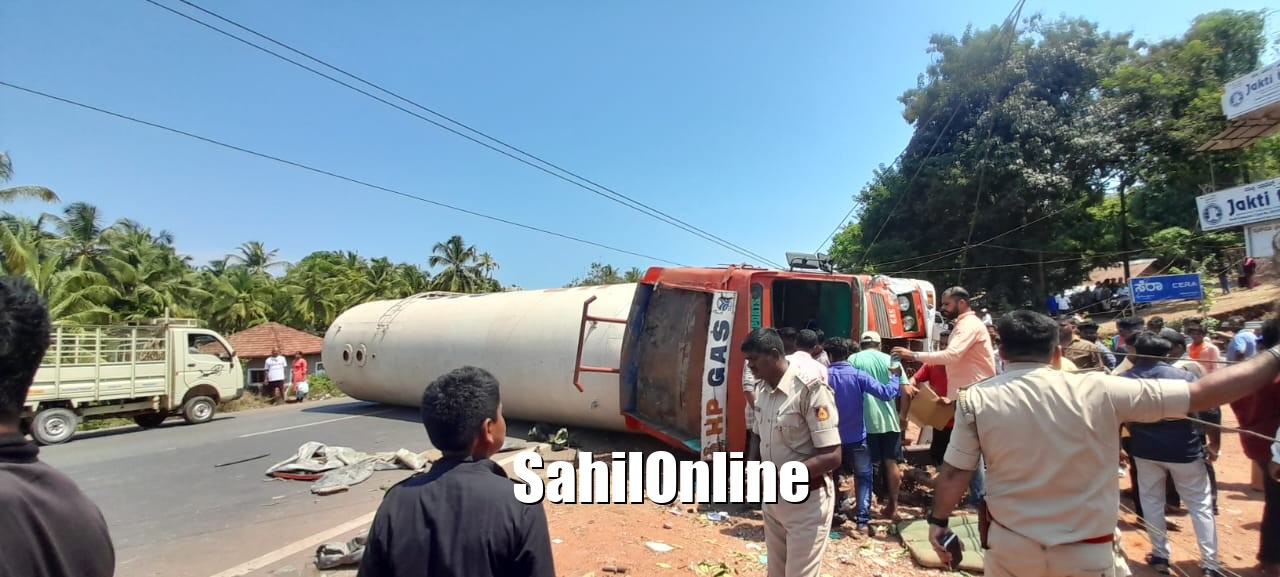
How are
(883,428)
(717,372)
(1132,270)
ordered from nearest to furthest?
(883,428)
(717,372)
(1132,270)

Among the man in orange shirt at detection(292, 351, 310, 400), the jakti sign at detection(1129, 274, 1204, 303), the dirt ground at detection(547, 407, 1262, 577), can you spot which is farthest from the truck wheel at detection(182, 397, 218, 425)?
the jakti sign at detection(1129, 274, 1204, 303)

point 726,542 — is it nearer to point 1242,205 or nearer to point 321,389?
point 1242,205

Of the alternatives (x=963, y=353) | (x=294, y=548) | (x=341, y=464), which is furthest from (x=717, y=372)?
(x=341, y=464)

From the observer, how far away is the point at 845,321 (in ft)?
25.8

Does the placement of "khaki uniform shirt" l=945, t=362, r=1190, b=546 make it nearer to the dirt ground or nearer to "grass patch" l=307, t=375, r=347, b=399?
the dirt ground

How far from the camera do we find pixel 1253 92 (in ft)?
53.1

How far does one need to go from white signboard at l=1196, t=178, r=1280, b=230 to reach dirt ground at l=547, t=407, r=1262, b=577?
14.6m

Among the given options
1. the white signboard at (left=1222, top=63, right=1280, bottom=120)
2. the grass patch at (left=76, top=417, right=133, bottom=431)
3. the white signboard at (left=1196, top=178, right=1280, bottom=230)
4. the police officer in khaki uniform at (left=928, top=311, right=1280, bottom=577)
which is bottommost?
the grass patch at (left=76, top=417, right=133, bottom=431)

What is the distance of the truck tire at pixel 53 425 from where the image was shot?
1071 centimetres

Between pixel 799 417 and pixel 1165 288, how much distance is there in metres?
16.3

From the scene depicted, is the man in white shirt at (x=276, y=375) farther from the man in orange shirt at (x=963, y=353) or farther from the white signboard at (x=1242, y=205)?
the white signboard at (x=1242, y=205)

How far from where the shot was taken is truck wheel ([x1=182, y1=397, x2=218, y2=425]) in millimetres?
12812

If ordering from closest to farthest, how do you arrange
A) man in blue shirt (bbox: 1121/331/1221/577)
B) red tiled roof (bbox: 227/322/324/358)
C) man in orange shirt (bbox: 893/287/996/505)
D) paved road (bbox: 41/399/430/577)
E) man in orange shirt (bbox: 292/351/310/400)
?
man in blue shirt (bbox: 1121/331/1221/577) → man in orange shirt (bbox: 893/287/996/505) → paved road (bbox: 41/399/430/577) → man in orange shirt (bbox: 292/351/310/400) → red tiled roof (bbox: 227/322/324/358)

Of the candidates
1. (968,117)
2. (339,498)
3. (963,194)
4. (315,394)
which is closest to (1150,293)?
(963,194)
